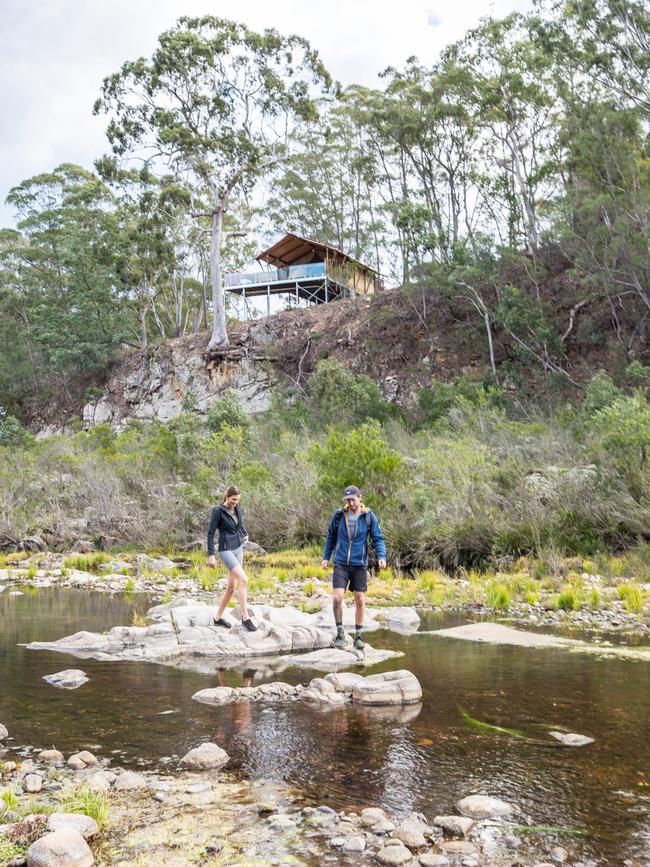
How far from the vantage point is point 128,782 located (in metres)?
4.64

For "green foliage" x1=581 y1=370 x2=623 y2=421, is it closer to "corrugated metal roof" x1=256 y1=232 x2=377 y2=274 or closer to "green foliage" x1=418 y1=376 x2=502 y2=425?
"green foliage" x1=418 y1=376 x2=502 y2=425

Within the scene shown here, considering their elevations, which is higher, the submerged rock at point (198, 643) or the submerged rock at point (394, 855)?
the submerged rock at point (394, 855)

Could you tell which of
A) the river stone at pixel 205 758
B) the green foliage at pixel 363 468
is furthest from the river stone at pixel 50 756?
the green foliage at pixel 363 468

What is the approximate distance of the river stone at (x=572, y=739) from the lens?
547 centimetres

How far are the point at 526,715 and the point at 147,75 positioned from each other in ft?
118

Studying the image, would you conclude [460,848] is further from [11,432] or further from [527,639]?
[11,432]

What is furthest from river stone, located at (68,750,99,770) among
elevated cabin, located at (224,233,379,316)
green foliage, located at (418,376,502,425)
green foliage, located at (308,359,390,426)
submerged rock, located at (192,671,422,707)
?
elevated cabin, located at (224,233,379,316)

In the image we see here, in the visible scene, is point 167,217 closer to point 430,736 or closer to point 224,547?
point 224,547

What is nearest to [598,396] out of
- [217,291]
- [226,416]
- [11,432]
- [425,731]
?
[226,416]

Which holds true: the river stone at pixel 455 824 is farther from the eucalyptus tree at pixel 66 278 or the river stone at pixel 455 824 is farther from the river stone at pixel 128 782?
the eucalyptus tree at pixel 66 278

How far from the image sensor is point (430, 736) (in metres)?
5.71

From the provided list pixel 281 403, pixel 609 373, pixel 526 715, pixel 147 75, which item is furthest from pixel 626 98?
pixel 526 715

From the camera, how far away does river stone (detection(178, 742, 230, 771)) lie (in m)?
5.00

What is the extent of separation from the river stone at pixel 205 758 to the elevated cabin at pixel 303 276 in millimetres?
35867
